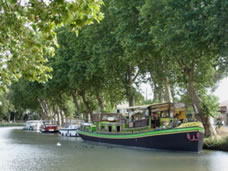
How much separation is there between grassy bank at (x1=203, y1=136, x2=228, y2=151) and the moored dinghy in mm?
1955

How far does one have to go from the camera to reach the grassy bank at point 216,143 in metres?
26.6

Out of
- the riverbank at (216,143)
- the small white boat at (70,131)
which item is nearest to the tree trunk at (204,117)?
the riverbank at (216,143)

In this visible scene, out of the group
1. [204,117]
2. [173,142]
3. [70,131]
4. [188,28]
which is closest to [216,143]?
[204,117]

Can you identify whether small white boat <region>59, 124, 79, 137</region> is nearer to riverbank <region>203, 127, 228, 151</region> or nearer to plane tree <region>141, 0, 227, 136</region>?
plane tree <region>141, 0, 227, 136</region>

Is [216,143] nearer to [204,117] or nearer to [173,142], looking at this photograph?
[204,117]

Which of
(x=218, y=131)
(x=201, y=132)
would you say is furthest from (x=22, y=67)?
(x=218, y=131)

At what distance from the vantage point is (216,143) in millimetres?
27156

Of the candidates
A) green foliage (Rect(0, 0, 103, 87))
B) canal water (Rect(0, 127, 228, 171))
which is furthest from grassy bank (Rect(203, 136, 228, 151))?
green foliage (Rect(0, 0, 103, 87))

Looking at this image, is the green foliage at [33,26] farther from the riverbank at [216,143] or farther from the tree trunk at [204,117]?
the tree trunk at [204,117]

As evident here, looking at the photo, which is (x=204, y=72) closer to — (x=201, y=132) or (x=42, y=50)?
(x=201, y=132)

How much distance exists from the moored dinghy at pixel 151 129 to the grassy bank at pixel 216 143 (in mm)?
1955

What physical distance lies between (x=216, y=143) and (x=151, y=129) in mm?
5394

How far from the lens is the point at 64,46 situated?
48344 millimetres

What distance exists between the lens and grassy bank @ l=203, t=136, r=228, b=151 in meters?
26.6
